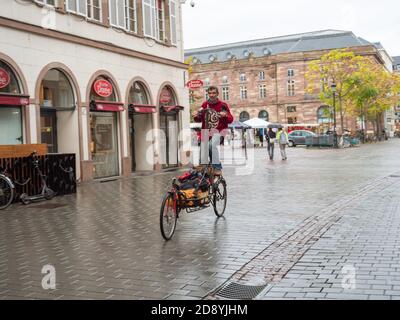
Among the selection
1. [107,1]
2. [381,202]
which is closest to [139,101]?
[107,1]

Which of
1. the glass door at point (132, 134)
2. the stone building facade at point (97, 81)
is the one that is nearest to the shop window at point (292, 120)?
the stone building facade at point (97, 81)

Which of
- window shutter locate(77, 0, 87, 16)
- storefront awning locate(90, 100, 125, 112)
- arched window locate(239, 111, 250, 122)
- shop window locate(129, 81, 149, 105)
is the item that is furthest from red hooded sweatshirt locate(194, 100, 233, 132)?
arched window locate(239, 111, 250, 122)

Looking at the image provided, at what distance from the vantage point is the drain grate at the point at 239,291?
486 cm

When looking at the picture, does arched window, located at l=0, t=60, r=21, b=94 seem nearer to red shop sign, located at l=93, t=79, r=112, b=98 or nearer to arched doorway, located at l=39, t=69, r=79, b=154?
arched doorway, located at l=39, t=69, r=79, b=154

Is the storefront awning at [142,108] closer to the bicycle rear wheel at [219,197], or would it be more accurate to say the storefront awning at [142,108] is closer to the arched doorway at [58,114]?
the arched doorway at [58,114]

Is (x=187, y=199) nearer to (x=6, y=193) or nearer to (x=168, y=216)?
(x=168, y=216)

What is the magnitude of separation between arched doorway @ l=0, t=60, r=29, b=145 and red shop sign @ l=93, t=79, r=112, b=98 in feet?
12.4

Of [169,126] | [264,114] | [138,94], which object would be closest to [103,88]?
[138,94]

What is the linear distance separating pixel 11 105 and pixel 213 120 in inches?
322

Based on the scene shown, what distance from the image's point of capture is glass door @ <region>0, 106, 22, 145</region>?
14930 millimetres

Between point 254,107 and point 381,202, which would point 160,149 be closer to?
point 381,202

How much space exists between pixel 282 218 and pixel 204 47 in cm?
9263

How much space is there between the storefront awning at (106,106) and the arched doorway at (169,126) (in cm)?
364

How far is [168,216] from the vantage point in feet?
24.9
